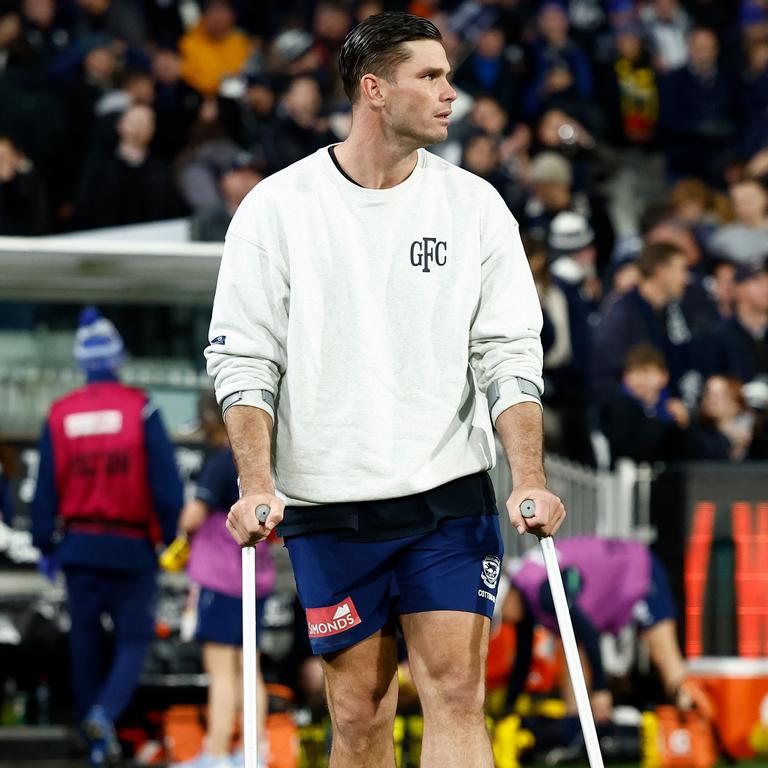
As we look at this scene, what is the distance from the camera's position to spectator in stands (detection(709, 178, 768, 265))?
14.3 metres

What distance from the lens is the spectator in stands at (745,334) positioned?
12.4 meters

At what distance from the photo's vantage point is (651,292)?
12.1 meters

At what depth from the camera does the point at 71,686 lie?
10.7 meters

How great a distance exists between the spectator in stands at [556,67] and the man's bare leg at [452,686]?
451 inches

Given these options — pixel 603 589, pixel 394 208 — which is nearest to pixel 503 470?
pixel 603 589

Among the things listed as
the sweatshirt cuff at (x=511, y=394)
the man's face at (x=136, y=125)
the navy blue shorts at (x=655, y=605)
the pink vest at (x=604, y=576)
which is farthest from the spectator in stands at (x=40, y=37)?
the sweatshirt cuff at (x=511, y=394)

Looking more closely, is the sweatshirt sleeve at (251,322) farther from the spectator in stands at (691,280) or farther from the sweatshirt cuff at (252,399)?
the spectator in stands at (691,280)

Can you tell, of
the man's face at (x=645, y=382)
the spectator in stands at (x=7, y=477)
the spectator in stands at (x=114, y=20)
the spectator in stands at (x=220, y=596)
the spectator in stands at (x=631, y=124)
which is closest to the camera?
the spectator in stands at (x=220, y=596)

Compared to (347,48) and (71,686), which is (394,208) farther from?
(71,686)

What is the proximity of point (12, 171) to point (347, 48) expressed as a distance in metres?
7.58

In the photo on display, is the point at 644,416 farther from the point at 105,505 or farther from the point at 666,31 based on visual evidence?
the point at 666,31

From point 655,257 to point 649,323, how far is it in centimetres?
46

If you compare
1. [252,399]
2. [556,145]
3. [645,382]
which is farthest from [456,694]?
[556,145]

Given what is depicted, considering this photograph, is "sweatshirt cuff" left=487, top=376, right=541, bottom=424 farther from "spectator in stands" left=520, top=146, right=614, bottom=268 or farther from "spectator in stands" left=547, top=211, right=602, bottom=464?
"spectator in stands" left=520, top=146, right=614, bottom=268
